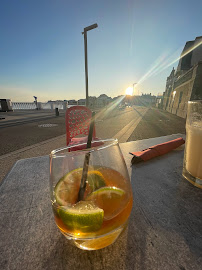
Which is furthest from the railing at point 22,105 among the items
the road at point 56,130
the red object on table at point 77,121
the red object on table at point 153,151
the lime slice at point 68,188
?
the lime slice at point 68,188

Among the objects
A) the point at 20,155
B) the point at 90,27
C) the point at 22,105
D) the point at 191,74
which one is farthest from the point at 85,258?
the point at 22,105

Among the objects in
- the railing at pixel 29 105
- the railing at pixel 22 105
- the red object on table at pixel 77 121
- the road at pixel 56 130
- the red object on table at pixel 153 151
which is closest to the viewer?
the red object on table at pixel 153 151

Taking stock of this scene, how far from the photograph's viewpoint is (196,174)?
783 millimetres

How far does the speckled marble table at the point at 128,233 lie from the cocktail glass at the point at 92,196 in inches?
2.0

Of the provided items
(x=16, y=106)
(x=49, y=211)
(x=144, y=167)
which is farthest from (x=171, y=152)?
(x=16, y=106)

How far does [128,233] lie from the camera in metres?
0.50

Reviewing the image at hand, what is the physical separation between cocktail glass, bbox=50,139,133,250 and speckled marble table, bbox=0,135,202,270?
0.16 feet

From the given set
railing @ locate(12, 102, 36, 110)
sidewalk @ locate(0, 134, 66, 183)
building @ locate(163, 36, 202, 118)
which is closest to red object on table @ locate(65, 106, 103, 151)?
sidewalk @ locate(0, 134, 66, 183)

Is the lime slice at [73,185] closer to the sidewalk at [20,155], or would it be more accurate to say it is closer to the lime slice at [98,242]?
the lime slice at [98,242]

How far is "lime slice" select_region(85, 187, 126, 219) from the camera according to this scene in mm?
426

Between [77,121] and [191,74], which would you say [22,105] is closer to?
[191,74]

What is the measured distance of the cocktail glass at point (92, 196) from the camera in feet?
1.33

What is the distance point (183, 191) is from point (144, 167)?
0.31 metres

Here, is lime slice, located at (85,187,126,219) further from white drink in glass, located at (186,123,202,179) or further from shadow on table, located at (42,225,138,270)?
Result: white drink in glass, located at (186,123,202,179)
